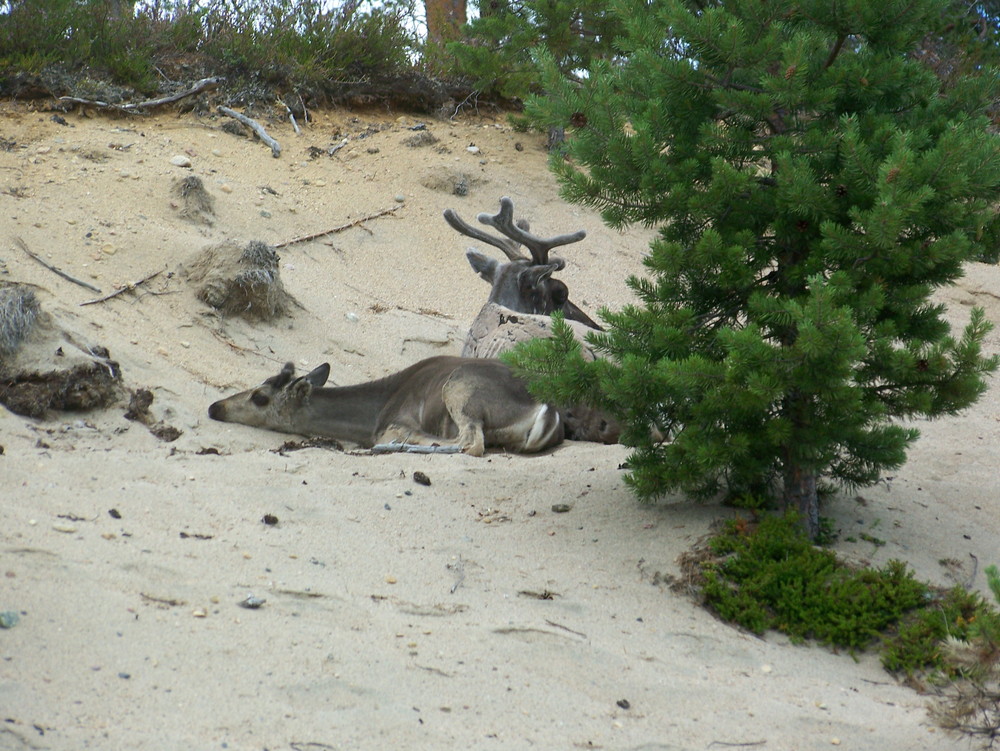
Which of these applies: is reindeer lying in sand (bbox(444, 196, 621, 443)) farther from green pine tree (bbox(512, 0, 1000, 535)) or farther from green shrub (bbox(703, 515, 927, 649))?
green shrub (bbox(703, 515, 927, 649))

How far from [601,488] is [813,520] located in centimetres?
132

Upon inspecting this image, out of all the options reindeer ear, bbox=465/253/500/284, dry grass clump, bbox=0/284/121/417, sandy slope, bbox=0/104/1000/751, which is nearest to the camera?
sandy slope, bbox=0/104/1000/751

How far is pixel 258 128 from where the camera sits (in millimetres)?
14562

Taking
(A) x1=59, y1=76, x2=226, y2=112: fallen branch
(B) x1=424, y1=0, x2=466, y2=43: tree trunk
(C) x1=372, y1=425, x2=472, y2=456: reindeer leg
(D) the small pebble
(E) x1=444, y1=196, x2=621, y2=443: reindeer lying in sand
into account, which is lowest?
(D) the small pebble

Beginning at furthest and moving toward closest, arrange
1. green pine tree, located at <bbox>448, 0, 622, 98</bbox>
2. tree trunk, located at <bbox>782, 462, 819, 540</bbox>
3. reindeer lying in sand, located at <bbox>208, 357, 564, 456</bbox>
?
green pine tree, located at <bbox>448, 0, 622, 98</bbox>, reindeer lying in sand, located at <bbox>208, 357, 564, 456</bbox>, tree trunk, located at <bbox>782, 462, 819, 540</bbox>

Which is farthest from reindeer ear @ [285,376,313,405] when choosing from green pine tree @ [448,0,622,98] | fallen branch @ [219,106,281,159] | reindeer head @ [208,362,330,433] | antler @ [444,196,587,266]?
fallen branch @ [219,106,281,159]

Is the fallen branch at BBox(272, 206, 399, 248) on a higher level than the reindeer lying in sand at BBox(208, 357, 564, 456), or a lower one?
higher

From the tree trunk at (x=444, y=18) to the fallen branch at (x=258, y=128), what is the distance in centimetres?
334

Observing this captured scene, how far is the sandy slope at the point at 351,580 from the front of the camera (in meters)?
3.63

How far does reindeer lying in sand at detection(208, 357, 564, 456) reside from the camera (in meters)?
8.13

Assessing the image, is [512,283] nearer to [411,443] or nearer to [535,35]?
[411,443]

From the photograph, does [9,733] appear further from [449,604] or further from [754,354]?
[754,354]

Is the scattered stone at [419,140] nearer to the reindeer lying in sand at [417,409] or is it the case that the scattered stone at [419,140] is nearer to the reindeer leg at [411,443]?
the reindeer lying in sand at [417,409]

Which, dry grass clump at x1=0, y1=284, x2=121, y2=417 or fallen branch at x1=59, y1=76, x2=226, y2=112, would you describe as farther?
fallen branch at x1=59, y1=76, x2=226, y2=112
